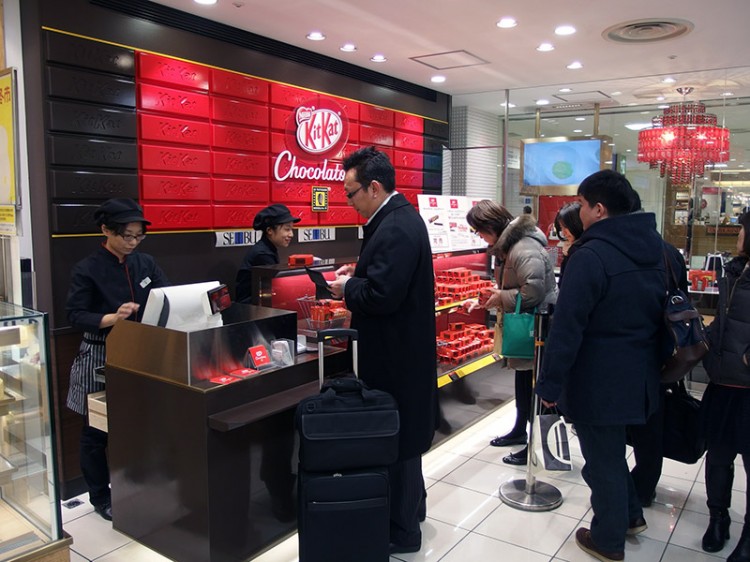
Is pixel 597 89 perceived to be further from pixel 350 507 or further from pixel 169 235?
pixel 350 507

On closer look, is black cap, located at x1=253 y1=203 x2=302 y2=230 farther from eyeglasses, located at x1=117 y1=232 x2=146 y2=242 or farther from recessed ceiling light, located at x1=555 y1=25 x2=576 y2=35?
recessed ceiling light, located at x1=555 y1=25 x2=576 y2=35

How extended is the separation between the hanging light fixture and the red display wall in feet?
10.7

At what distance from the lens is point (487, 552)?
3166 mm

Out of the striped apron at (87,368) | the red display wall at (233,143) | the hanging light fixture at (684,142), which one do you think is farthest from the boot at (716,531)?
the hanging light fixture at (684,142)

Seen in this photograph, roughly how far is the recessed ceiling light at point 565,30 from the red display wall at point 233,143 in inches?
87.8

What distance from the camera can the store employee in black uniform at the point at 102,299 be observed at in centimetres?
336

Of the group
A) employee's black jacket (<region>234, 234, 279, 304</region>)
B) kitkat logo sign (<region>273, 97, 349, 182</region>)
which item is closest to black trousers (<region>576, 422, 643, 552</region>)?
employee's black jacket (<region>234, 234, 279, 304</region>)

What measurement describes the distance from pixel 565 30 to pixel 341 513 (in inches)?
172

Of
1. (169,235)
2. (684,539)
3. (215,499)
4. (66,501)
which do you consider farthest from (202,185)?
(684,539)

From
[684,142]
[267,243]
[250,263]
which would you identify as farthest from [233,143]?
[684,142]

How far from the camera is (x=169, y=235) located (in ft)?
15.6

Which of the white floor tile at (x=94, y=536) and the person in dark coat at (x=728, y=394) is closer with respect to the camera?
the person in dark coat at (x=728, y=394)

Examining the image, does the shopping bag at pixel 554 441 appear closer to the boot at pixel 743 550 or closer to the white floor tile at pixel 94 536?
the boot at pixel 743 550

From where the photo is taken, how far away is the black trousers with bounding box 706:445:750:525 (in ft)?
10.0
